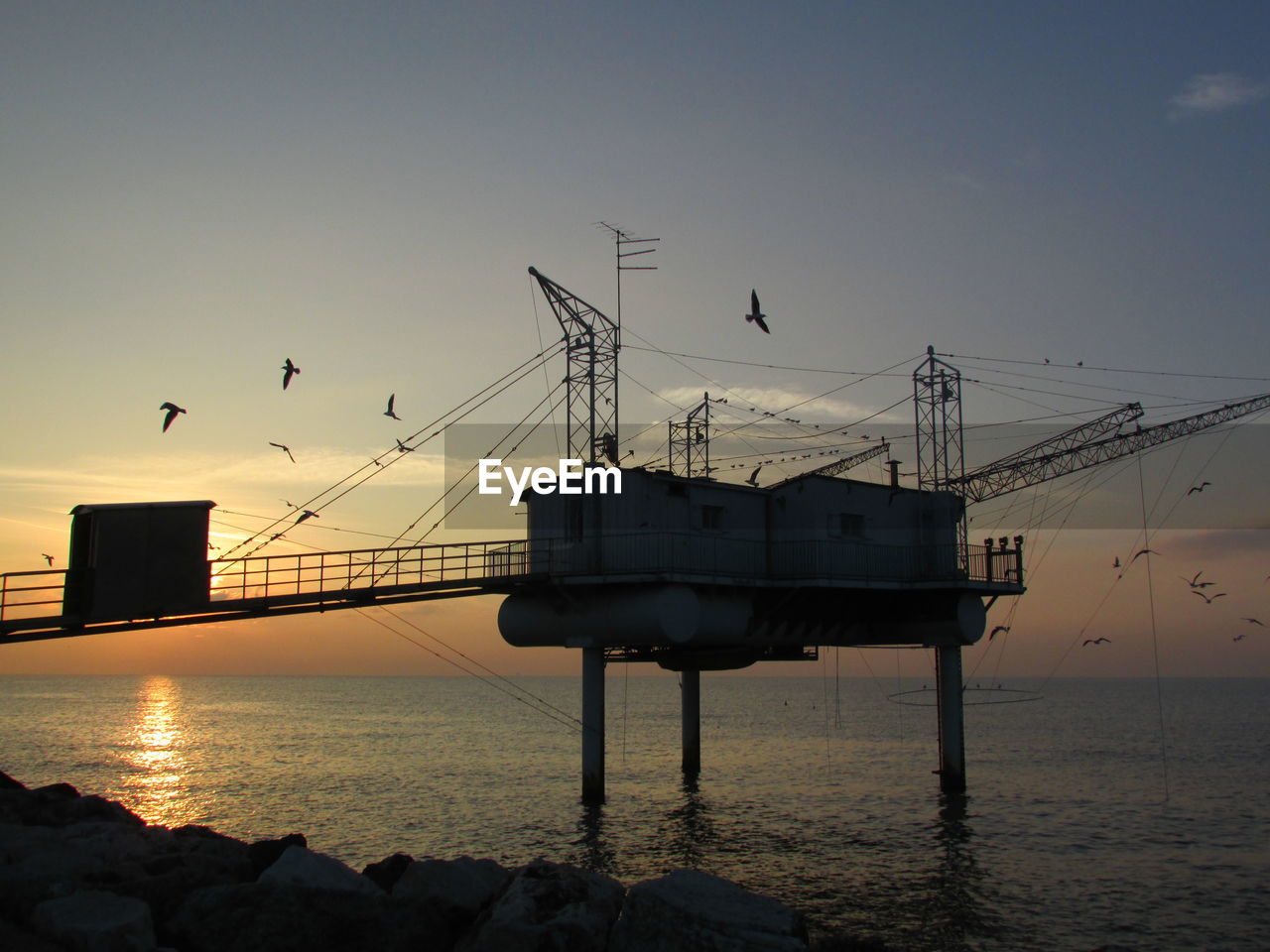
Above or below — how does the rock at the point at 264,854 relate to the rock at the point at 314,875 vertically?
below

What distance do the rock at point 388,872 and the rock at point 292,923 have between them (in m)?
3.48

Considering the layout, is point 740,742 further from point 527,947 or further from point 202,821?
point 527,947

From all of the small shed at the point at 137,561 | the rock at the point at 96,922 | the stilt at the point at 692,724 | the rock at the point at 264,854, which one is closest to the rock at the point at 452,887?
the rock at the point at 264,854

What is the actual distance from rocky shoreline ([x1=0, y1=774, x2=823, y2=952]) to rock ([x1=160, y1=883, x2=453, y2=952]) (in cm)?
3

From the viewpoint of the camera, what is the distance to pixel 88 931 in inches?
843

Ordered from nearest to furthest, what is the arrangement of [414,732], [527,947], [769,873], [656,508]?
[527,947], [769,873], [656,508], [414,732]

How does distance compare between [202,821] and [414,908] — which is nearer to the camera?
[414,908]

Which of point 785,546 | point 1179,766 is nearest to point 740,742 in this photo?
point 1179,766

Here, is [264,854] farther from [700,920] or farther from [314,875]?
[700,920]

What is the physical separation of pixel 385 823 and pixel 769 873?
20328 millimetres

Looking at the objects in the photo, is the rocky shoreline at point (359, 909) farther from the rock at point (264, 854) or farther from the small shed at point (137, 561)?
the small shed at point (137, 561)

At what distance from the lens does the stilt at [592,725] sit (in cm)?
4556

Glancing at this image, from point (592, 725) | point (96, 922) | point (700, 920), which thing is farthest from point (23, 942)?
point (592, 725)

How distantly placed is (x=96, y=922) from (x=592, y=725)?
25832 mm
